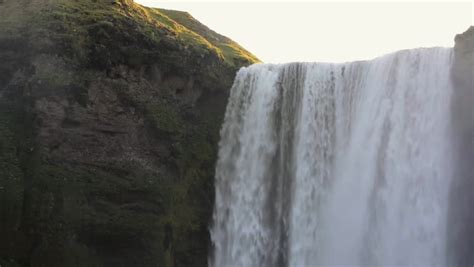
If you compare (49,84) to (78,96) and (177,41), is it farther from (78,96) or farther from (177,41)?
(177,41)

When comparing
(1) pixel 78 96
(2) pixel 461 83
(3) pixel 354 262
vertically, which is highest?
(2) pixel 461 83

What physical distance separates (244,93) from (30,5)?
808 cm

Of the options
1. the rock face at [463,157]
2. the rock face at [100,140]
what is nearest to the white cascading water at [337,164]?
the rock face at [463,157]

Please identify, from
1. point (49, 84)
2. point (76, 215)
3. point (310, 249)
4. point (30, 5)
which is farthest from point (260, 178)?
point (30, 5)

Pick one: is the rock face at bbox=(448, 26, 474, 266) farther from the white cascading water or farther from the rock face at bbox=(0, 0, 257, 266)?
the rock face at bbox=(0, 0, 257, 266)

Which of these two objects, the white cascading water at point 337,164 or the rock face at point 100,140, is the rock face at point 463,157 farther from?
the rock face at point 100,140

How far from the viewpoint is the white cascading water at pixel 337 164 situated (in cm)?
1775

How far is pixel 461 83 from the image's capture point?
17.9 meters

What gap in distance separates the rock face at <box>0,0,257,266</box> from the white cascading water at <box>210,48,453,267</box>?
1.39 meters

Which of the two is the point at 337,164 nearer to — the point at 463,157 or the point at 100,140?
the point at 463,157

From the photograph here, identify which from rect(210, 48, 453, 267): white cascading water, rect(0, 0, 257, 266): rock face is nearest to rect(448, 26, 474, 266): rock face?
rect(210, 48, 453, 267): white cascading water

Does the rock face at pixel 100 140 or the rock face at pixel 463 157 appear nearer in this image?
the rock face at pixel 463 157

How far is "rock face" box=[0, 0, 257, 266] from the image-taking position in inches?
674

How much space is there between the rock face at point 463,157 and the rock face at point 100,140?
817 centimetres
